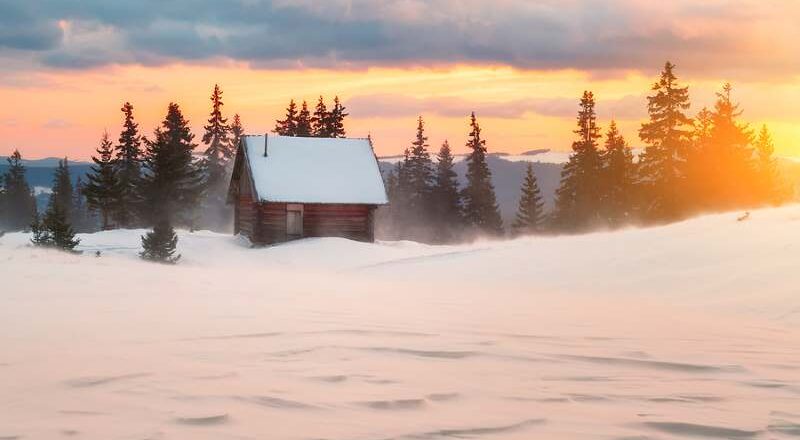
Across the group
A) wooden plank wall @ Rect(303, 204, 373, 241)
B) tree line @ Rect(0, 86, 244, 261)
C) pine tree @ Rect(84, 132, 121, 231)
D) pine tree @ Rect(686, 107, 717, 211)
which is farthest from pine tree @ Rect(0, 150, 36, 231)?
pine tree @ Rect(686, 107, 717, 211)

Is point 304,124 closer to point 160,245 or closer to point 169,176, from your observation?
point 169,176

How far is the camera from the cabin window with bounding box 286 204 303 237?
109 feet

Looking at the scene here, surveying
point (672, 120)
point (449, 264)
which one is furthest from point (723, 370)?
point (672, 120)

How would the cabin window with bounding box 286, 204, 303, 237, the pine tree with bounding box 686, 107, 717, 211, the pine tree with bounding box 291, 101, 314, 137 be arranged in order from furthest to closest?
the pine tree with bounding box 291, 101, 314, 137 → the pine tree with bounding box 686, 107, 717, 211 → the cabin window with bounding box 286, 204, 303, 237

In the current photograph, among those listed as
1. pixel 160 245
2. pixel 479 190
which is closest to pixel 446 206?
pixel 479 190

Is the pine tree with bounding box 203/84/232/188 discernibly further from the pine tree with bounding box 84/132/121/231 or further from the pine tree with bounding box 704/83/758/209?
the pine tree with bounding box 704/83/758/209

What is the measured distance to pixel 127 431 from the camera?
297 cm

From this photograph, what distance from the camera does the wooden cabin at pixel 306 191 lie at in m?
33.0

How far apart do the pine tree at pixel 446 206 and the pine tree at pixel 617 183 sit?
13.7 metres

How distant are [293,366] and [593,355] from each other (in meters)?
2.15

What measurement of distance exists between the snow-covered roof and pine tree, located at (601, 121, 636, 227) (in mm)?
22495

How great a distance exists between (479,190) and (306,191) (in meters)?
29.2

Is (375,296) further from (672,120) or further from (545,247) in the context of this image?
(672,120)

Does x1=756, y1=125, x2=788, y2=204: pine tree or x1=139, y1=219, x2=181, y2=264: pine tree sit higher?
x1=756, y1=125, x2=788, y2=204: pine tree
